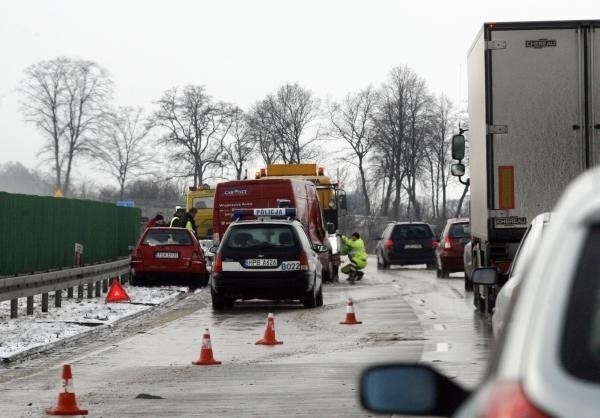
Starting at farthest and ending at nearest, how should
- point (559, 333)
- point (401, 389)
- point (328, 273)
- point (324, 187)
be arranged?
point (324, 187) → point (328, 273) → point (401, 389) → point (559, 333)

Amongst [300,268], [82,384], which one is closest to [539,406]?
[82,384]

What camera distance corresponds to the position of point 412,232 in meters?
45.5

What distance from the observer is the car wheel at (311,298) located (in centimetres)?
2555

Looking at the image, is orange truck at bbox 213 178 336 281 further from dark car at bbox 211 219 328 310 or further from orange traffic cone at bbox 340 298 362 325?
orange traffic cone at bbox 340 298 362 325

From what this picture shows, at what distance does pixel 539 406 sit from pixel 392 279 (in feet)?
119

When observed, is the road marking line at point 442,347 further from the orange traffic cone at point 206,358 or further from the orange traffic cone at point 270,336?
the orange traffic cone at point 206,358

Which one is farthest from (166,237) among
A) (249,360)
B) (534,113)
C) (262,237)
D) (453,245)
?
(249,360)

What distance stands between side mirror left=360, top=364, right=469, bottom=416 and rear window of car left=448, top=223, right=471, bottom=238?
3431 cm

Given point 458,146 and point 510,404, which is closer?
point 510,404

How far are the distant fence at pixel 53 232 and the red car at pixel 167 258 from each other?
978mm

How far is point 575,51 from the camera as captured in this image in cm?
1919

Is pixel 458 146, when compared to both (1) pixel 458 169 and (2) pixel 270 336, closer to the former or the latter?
(1) pixel 458 169

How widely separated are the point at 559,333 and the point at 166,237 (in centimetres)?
3042

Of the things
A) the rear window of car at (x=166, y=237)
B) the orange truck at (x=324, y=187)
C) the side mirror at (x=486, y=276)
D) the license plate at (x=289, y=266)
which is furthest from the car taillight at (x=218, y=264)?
the orange truck at (x=324, y=187)
